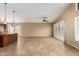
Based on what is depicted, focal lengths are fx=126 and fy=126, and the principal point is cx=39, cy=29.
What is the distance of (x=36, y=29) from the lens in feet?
56.2

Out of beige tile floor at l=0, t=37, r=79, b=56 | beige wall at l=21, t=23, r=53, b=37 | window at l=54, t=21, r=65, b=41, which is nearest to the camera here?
beige tile floor at l=0, t=37, r=79, b=56

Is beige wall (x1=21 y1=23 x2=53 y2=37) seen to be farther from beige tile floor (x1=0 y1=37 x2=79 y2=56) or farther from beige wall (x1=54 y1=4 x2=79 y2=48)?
beige tile floor (x1=0 y1=37 x2=79 y2=56)

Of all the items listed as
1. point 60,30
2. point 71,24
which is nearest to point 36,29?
point 60,30

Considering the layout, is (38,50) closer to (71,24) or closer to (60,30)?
(71,24)

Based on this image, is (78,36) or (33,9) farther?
(33,9)

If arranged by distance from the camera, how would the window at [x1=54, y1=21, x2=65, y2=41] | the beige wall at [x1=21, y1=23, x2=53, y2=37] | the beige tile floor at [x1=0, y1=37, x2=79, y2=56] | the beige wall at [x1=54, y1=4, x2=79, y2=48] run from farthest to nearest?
the beige wall at [x1=21, y1=23, x2=53, y2=37] < the window at [x1=54, y1=21, x2=65, y2=41] < the beige wall at [x1=54, y1=4, x2=79, y2=48] < the beige tile floor at [x1=0, y1=37, x2=79, y2=56]

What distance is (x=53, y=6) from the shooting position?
9969mm

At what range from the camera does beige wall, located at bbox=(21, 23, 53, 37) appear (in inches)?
673

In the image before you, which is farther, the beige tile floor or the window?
the window

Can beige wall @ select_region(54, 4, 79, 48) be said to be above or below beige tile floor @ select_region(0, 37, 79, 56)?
above

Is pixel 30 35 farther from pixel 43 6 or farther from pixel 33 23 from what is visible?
pixel 43 6

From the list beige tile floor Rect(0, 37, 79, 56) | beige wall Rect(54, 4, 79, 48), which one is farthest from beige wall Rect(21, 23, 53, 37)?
beige tile floor Rect(0, 37, 79, 56)

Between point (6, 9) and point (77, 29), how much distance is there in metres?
6.17

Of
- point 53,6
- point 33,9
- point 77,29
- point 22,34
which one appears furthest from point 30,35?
point 77,29
